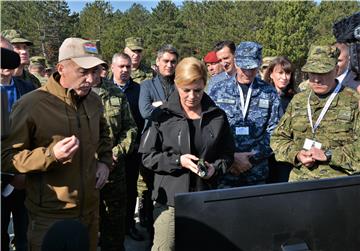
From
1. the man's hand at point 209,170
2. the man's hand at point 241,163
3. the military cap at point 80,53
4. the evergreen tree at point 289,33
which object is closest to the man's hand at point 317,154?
the man's hand at point 241,163

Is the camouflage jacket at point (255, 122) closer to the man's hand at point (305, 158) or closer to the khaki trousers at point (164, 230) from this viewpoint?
the man's hand at point (305, 158)

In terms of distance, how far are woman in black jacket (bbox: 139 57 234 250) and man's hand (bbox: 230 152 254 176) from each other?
44 cm

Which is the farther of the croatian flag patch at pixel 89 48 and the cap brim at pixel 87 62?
the croatian flag patch at pixel 89 48

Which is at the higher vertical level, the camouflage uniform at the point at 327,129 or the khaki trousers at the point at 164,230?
the camouflage uniform at the point at 327,129

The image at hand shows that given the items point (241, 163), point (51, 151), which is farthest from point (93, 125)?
point (241, 163)

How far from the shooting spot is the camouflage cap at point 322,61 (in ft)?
10.1

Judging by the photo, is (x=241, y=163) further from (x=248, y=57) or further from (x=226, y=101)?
(x=248, y=57)

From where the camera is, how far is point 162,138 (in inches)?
114

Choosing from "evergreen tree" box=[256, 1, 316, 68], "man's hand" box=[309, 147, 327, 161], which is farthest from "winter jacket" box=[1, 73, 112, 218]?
"evergreen tree" box=[256, 1, 316, 68]

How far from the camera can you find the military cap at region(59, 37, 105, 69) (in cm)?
257

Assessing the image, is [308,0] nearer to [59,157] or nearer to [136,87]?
[136,87]

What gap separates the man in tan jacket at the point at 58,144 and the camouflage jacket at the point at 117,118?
1.04m

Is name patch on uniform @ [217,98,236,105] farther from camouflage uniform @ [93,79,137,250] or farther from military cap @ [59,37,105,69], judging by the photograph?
military cap @ [59,37,105,69]

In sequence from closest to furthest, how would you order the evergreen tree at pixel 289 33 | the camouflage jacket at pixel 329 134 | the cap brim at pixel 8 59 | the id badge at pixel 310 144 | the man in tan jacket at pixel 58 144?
the cap brim at pixel 8 59 → the man in tan jacket at pixel 58 144 → the camouflage jacket at pixel 329 134 → the id badge at pixel 310 144 → the evergreen tree at pixel 289 33
